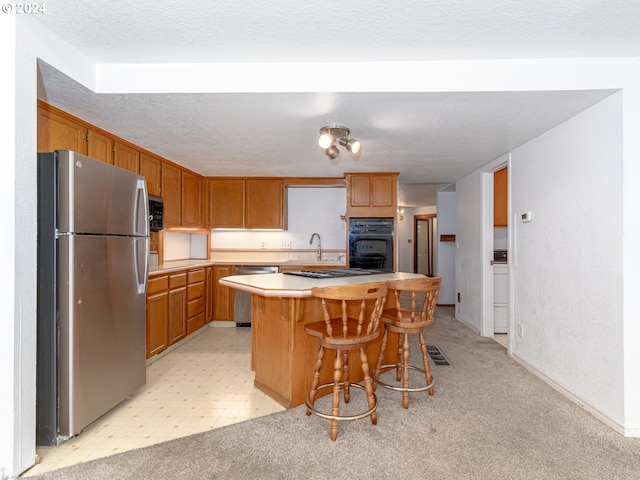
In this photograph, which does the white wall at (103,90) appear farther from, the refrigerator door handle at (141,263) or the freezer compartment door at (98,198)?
the refrigerator door handle at (141,263)

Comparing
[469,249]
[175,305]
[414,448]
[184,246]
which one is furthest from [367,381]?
[184,246]

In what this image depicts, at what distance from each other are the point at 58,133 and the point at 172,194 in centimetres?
173

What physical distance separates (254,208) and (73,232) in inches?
128

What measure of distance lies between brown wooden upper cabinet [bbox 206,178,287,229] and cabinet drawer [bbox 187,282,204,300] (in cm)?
110

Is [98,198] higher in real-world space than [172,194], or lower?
lower

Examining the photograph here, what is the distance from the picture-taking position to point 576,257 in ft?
8.46

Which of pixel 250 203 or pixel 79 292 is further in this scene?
pixel 250 203

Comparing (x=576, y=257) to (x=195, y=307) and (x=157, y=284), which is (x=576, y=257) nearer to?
(x=157, y=284)

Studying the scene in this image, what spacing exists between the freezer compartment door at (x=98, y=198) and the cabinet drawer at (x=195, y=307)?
5.80 ft

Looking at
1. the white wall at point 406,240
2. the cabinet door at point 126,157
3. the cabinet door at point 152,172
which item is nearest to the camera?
the cabinet door at point 126,157

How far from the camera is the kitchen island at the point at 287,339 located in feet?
7.84

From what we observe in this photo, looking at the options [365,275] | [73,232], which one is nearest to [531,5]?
[365,275]

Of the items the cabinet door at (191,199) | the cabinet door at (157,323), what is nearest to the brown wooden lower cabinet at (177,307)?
the cabinet door at (157,323)

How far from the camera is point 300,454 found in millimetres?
1911
